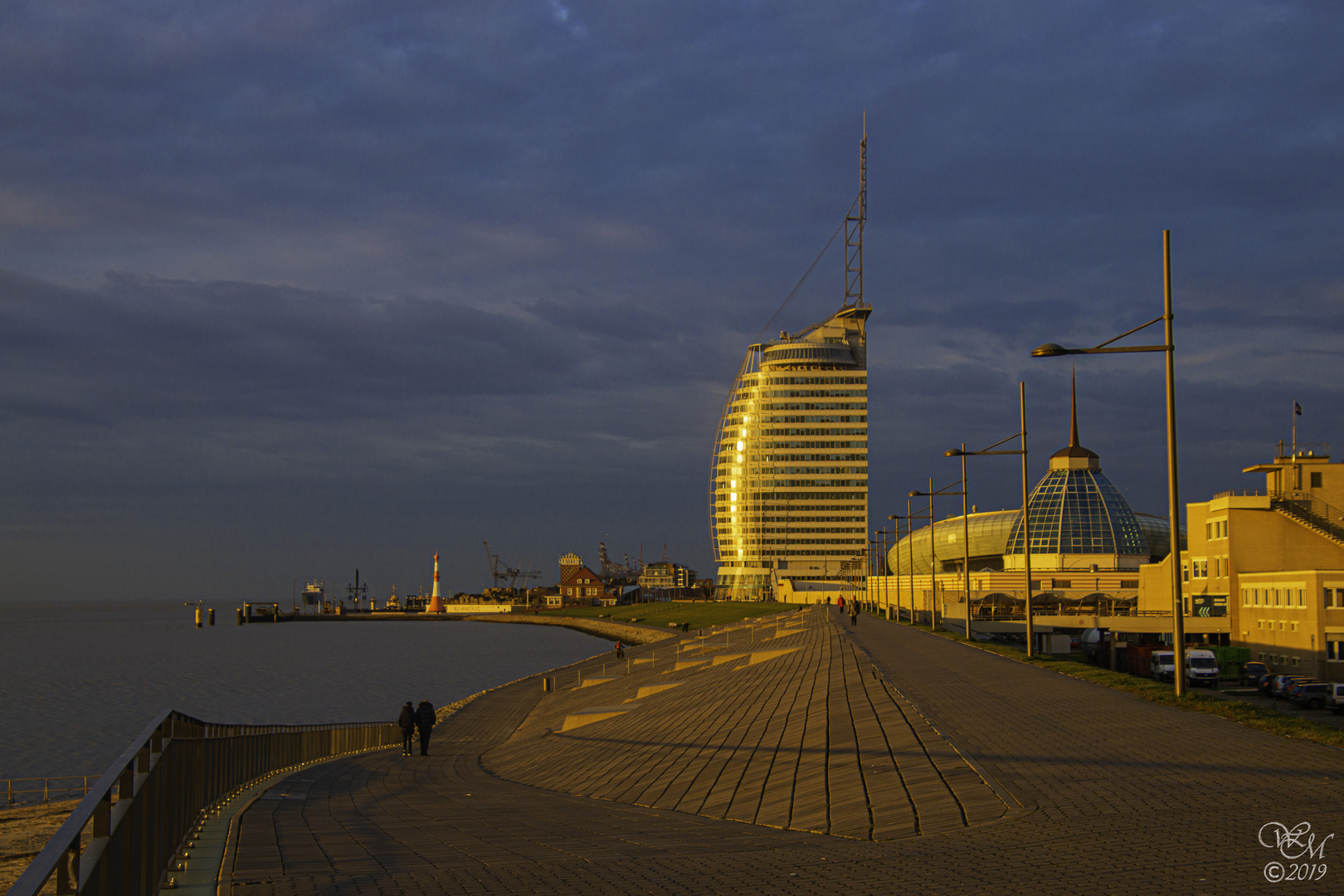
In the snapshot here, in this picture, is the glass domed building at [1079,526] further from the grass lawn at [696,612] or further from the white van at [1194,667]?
the white van at [1194,667]

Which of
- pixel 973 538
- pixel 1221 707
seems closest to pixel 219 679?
pixel 1221 707

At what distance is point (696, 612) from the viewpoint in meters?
142

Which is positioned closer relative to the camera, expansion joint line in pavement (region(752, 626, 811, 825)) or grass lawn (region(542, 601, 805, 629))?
expansion joint line in pavement (region(752, 626, 811, 825))

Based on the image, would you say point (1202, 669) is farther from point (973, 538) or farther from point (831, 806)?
point (973, 538)

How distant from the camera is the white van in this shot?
45531 millimetres

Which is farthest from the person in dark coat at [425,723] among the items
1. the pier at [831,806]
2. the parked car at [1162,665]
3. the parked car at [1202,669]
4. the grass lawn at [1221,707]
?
the parked car at [1202,669]

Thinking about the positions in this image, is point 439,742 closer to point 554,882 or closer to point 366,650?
point 554,882

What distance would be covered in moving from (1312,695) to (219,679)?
2950 inches

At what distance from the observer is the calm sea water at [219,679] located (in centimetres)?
5091

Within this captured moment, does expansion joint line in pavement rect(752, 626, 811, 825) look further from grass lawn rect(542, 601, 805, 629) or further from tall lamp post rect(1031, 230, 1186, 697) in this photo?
grass lawn rect(542, 601, 805, 629)

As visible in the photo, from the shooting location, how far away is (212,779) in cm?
1352

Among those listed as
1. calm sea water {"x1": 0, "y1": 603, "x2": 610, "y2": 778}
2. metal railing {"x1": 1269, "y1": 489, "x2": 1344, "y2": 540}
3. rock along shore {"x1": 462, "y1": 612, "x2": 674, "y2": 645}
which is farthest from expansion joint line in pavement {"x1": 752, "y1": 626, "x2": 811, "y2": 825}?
rock along shore {"x1": 462, "y1": 612, "x2": 674, "y2": 645}

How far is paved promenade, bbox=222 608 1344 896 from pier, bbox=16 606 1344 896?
4cm

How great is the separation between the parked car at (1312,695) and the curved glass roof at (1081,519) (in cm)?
9189
